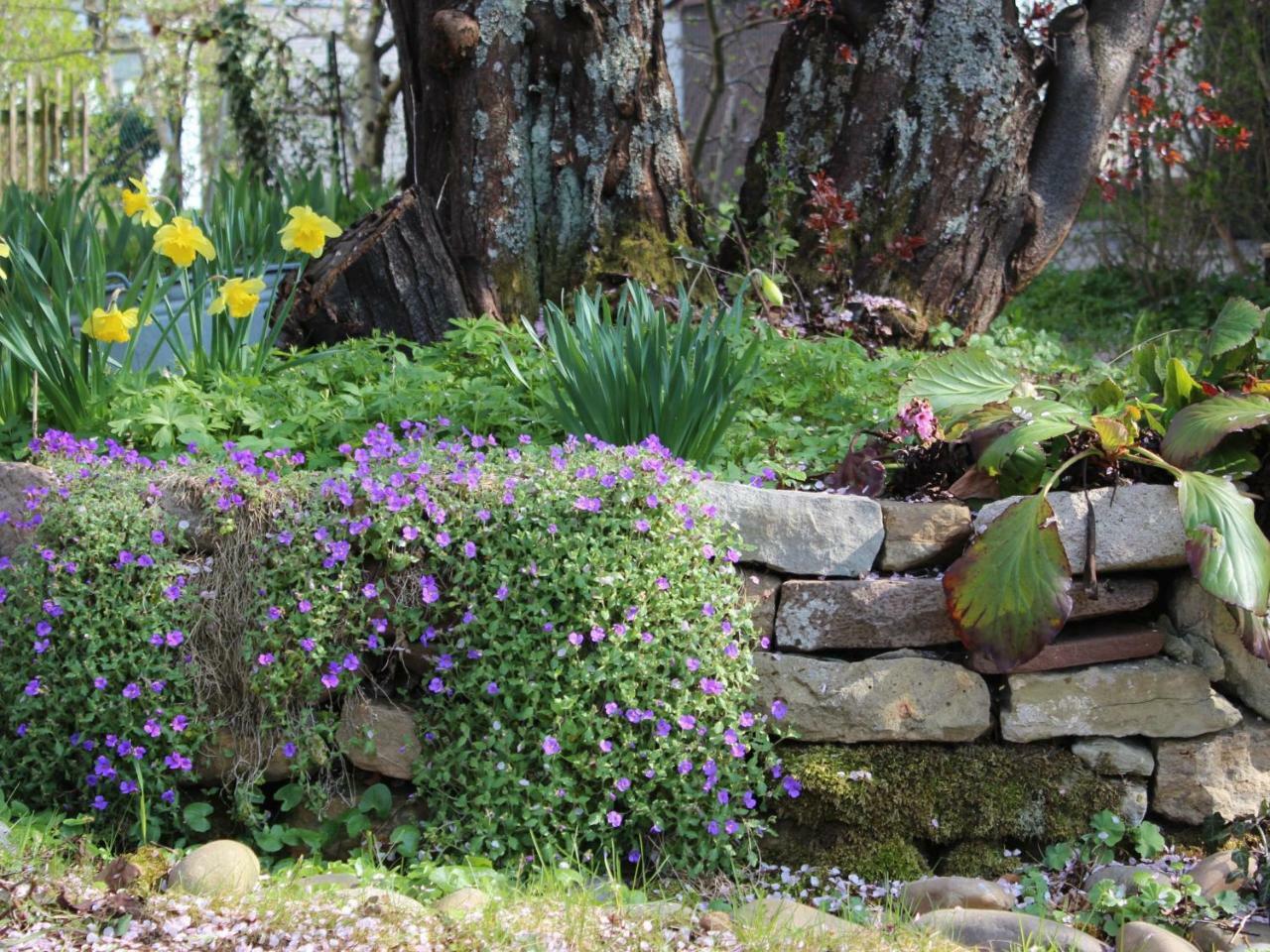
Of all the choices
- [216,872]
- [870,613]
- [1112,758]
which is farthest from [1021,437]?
[216,872]

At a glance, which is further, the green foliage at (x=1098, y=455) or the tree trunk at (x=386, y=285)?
the tree trunk at (x=386, y=285)

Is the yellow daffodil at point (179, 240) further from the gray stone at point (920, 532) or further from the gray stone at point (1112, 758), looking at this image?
the gray stone at point (1112, 758)

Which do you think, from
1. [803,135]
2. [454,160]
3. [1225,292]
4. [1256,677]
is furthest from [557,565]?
[1225,292]

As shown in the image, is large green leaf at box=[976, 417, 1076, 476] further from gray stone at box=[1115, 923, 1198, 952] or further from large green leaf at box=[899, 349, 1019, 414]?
gray stone at box=[1115, 923, 1198, 952]

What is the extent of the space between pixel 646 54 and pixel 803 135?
0.78 metres

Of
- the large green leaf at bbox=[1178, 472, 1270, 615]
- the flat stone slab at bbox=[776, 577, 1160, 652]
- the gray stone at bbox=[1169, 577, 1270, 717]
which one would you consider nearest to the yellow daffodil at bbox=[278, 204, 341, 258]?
the flat stone slab at bbox=[776, 577, 1160, 652]

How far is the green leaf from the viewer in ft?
10.1

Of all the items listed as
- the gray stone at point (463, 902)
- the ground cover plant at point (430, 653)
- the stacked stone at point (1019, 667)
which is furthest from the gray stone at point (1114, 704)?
the gray stone at point (463, 902)

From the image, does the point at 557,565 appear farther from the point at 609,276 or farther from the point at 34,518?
the point at 609,276

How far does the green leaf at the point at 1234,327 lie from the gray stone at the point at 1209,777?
93 cm

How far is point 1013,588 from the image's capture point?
2.74 m

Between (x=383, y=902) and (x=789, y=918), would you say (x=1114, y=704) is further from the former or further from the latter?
(x=383, y=902)

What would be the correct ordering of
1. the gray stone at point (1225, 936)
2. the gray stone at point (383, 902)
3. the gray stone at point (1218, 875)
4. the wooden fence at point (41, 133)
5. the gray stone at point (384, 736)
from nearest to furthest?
the gray stone at point (383, 902), the gray stone at point (1225, 936), the gray stone at point (1218, 875), the gray stone at point (384, 736), the wooden fence at point (41, 133)

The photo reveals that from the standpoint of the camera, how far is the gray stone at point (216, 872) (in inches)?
95.3
